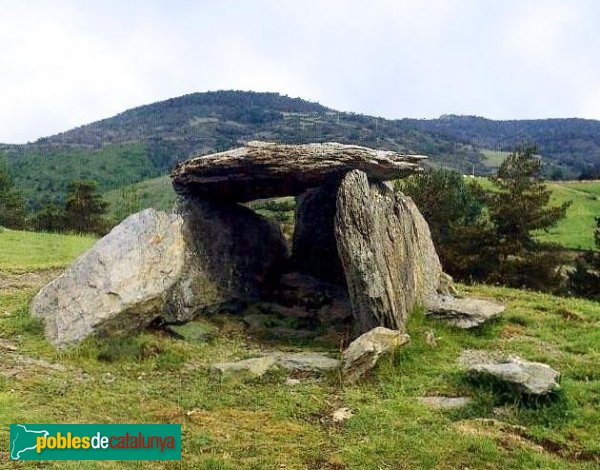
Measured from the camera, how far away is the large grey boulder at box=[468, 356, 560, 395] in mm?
9891

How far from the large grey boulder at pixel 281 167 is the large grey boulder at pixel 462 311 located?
3608mm

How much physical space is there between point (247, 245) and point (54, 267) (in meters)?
9.68

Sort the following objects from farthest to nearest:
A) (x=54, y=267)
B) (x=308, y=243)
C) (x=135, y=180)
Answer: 1. (x=135, y=180)
2. (x=54, y=267)
3. (x=308, y=243)

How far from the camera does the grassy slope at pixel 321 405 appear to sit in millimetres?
8508

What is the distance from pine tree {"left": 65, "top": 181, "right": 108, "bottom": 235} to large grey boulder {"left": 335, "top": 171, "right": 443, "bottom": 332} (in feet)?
160

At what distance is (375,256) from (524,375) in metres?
4.56

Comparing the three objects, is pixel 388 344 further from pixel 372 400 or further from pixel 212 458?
pixel 212 458

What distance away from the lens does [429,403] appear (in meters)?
10.4

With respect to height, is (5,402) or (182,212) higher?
(182,212)

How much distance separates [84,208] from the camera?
61.2 m

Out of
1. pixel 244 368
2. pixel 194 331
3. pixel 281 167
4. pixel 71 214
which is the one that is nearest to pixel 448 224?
pixel 281 167

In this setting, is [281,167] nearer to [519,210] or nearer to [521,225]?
[519,210]

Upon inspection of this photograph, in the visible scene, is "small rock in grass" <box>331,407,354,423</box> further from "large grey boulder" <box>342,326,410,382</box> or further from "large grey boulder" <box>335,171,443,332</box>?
"large grey boulder" <box>335,171,443,332</box>

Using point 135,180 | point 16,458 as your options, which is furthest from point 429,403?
point 135,180
